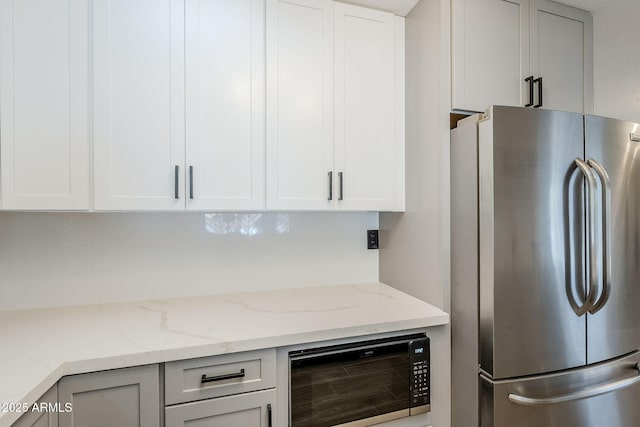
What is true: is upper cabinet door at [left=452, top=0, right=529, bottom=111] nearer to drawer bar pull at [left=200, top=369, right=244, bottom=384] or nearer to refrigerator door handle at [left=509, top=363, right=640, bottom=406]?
refrigerator door handle at [left=509, top=363, right=640, bottom=406]

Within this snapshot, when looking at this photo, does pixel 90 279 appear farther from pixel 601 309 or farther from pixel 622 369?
pixel 622 369

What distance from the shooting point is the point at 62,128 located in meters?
1.24

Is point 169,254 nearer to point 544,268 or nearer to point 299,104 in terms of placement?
point 299,104

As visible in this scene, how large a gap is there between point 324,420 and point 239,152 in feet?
3.80

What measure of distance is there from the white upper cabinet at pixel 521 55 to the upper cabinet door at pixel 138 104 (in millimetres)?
1226

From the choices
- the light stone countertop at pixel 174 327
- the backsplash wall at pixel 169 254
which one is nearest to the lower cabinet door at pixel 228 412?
the light stone countertop at pixel 174 327

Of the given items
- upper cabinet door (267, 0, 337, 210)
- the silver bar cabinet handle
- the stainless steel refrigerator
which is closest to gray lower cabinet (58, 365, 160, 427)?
upper cabinet door (267, 0, 337, 210)

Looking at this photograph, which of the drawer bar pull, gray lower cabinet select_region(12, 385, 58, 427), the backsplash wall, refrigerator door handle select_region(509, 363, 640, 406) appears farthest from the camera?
the backsplash wall

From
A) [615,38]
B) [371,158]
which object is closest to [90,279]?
[371,158]

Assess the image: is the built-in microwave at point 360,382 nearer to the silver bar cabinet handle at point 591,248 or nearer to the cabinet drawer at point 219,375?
the cabinet drawer at point 219,375

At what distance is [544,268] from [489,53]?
99cm

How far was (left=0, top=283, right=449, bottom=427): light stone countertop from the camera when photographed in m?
0.96

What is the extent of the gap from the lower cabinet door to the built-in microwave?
0.31 feet

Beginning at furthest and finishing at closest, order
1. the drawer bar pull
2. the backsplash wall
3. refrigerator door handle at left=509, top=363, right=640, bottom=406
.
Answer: the backsplash wall → refrigerator door handle at left=509, top=363, right=640, bottom=406 → the drawer bar pull
